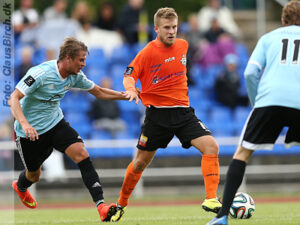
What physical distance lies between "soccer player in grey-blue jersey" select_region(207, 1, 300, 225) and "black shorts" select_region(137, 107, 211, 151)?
6.43ft

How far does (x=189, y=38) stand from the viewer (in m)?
18.1

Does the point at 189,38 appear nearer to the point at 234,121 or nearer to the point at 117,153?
the point at 234,121

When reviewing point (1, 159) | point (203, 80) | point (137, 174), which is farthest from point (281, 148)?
point (137, 174)

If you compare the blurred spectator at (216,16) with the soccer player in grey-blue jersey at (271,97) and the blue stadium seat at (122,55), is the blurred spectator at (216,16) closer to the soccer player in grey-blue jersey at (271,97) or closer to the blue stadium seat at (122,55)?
the blue stadium seat at (122,55)

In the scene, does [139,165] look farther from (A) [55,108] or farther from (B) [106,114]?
(B) [106,114]

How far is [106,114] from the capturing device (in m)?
16.1

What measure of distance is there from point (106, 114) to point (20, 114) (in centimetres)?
851

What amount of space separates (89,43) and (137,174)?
33.9ft

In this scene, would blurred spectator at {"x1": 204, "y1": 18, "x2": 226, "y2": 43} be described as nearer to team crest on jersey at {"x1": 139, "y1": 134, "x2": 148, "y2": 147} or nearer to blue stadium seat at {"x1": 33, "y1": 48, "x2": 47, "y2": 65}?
blue stadium seat at {"x1": 33, "y1": 48, "x2": 47, "y2": 65}

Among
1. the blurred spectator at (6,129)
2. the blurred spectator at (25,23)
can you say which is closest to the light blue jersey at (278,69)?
the blurred spectator at (6,129)

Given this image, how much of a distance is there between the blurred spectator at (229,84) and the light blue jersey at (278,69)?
10.5 metres

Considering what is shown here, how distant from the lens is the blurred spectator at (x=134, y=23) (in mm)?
17969

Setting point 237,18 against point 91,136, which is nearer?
point 91,136

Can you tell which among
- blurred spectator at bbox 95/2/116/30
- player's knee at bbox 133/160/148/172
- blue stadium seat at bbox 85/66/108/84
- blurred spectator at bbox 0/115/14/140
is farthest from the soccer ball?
blurred spectator at bbox 95/2/116/30
